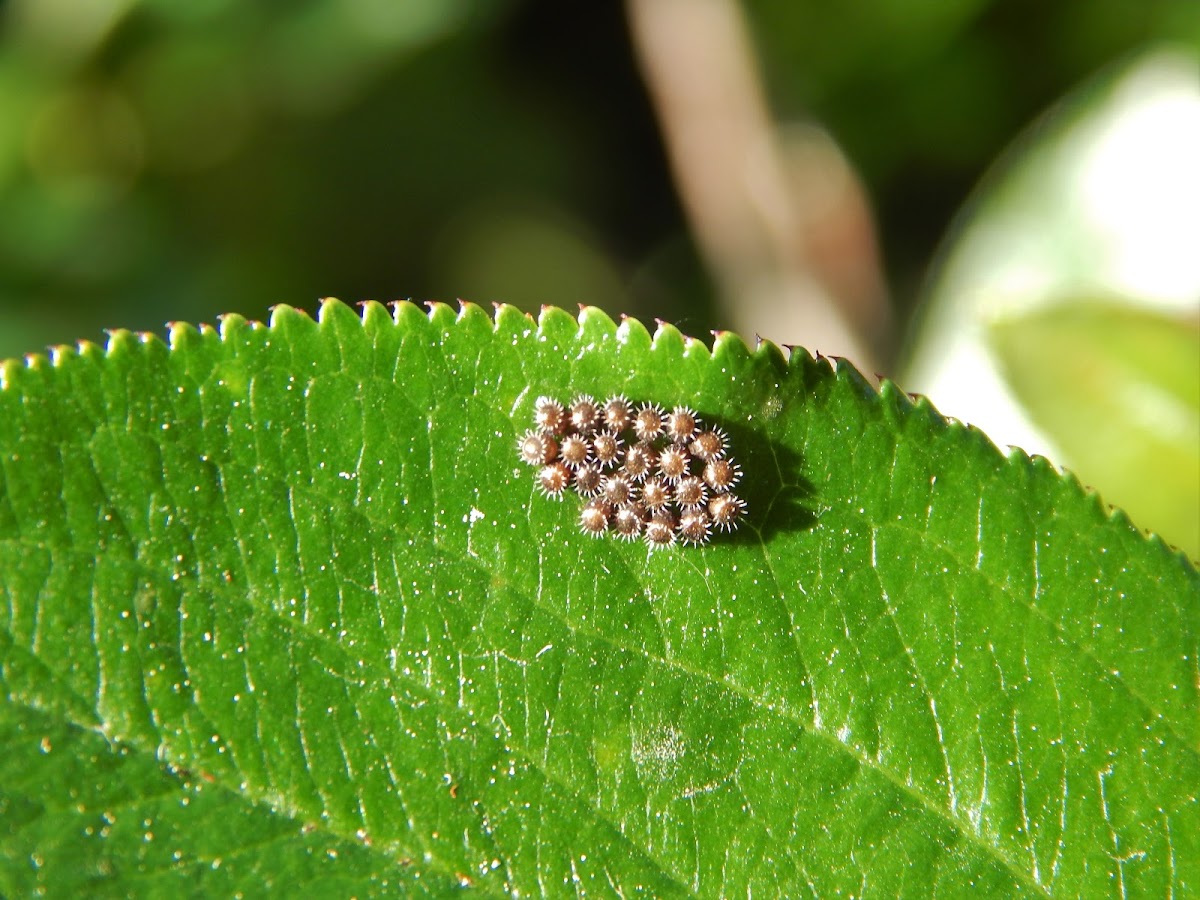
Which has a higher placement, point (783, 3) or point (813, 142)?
point (783, 3)

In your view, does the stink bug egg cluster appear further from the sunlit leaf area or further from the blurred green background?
the blurred green background

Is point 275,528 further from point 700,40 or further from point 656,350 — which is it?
point 700,40

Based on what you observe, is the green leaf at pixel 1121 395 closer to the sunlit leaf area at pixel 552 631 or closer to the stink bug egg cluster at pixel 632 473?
the sunlit leaf area at pixel 552 631

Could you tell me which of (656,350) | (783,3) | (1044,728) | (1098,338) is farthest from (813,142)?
(1044,728)

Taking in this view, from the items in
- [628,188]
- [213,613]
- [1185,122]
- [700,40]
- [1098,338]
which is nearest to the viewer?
[213,613]

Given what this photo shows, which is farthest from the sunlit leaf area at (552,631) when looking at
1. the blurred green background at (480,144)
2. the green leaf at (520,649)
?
the blurred green background at (480,144)

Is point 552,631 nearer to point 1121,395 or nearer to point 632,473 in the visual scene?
point 632,473

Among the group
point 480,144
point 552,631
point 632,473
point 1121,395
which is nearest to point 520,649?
point 552,631

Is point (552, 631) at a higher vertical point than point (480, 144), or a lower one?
lower
